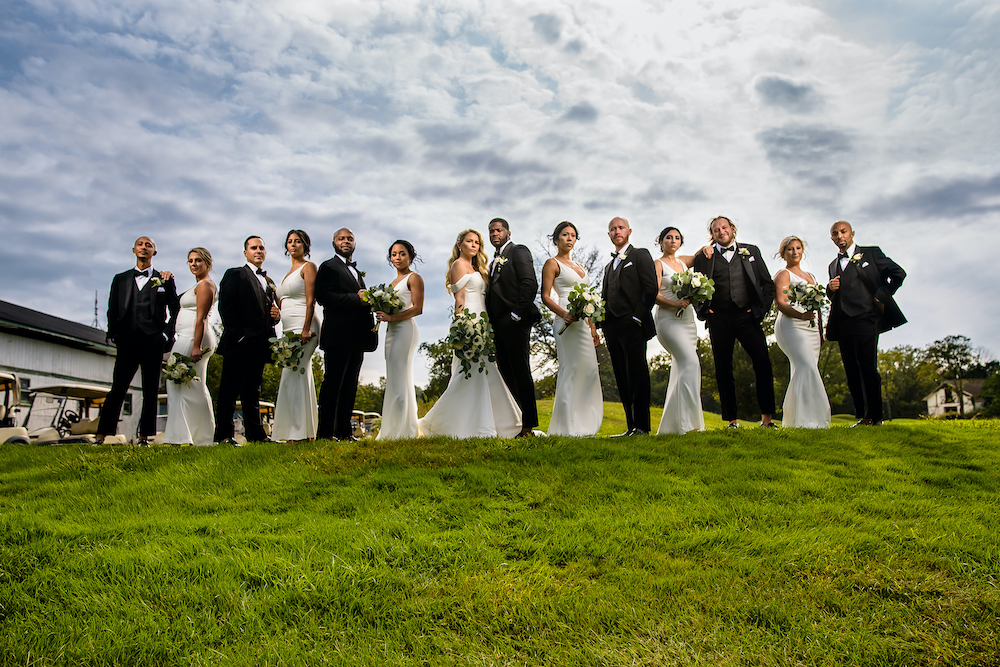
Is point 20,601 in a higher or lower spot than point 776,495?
lower

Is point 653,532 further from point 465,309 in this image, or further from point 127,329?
point 127,329

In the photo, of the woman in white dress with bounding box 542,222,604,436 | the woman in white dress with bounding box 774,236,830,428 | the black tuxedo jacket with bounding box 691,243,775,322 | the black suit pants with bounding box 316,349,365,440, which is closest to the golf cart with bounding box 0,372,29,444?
the black suit pants with bounding box 316,349,365,440

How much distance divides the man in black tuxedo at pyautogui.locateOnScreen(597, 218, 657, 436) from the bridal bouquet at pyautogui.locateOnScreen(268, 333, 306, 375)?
443 centimetres

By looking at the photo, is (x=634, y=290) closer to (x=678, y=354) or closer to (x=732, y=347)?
(x=678, y=354)

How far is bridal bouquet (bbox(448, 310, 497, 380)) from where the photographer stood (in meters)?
8.81

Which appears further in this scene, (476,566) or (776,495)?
(776,495)

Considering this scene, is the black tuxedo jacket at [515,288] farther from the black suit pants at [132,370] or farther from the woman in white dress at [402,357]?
the black suit pants at [132,370]

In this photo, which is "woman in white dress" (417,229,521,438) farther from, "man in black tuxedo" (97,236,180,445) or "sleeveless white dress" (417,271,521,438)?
"man in black tuxedo" (97,236,180,445)

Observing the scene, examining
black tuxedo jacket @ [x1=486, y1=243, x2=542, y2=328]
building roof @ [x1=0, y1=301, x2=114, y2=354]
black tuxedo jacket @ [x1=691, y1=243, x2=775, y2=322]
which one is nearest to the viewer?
black tuxedo jacket @ [x1=486, y1=243, x2=542, y2=328]

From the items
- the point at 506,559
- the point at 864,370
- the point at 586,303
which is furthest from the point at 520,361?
the point at 864,370

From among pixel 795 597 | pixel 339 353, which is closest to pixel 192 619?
pixel 795 597

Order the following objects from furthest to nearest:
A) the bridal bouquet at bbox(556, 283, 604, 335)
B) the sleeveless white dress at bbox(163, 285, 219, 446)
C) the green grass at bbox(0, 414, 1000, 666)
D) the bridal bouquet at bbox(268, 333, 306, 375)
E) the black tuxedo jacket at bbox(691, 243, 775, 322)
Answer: the sleeveless white dress at bbox(163, 285, 219, 446) → the black tuxedo jacket at bbox(691, 243, 775, 322) → the bridal bouquet at bbox(268, 333, 306, 375) → the bridal bouquet at bbox(556, 283, 604, 335) → the green grass at bbox(0, 414, 1000, 666)

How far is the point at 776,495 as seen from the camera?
21.4ft

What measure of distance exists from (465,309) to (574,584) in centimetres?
505
